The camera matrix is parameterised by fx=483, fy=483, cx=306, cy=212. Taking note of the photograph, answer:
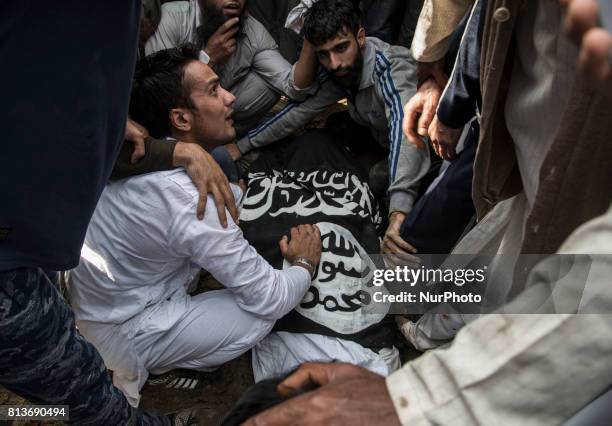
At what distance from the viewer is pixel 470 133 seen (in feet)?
5.89

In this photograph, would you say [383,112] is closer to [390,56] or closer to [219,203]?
[390,56]

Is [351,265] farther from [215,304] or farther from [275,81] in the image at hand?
[275,81]

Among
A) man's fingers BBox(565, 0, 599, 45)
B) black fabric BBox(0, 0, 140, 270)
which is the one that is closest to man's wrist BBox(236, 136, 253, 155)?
black fabric BBox(0, 0, 140, 270)

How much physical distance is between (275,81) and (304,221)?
130 cm

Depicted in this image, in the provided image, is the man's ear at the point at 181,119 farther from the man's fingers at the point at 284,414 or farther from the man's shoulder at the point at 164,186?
the man's fingers at the point at 284,414

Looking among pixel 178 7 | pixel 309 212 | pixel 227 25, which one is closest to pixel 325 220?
pixel 309 212

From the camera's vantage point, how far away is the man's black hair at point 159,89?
73.2 inches

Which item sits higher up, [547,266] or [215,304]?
[547,266]

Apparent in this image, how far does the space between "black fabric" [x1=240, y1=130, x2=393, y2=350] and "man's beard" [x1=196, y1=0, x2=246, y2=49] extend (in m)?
0.81

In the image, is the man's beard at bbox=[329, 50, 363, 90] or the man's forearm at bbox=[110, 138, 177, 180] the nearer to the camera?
the man's forearm at bbox=[110, 138, 177, 180]

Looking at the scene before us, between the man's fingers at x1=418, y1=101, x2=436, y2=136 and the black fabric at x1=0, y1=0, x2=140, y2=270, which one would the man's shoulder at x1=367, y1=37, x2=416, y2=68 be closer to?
the man's fingers at x1=418, y1=101, x2=436, y2=136

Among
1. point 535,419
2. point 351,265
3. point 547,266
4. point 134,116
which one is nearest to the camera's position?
point 535,419

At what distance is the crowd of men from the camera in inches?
28.0

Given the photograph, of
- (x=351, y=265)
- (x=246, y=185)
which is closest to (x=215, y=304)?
(x=351, y=265)
